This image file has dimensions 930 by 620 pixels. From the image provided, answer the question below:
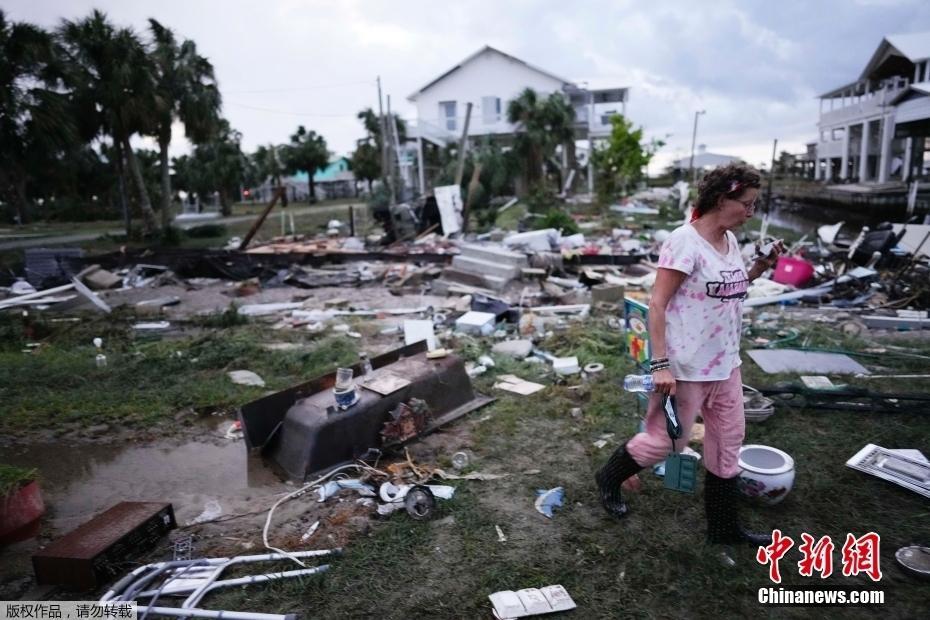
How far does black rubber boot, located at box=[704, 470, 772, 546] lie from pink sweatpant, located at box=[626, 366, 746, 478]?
7 centimetres

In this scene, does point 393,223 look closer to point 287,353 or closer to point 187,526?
point 287,353

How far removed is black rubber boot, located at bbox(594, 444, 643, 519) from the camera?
117 inches

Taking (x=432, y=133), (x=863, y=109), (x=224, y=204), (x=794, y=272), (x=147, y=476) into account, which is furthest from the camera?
(x=863, y=109)

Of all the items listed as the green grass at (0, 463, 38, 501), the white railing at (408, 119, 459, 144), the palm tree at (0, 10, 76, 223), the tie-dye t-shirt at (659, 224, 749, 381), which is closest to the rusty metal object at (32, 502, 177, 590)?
the green grass at (0, 463, 38, 501)

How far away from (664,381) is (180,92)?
20.6 metres

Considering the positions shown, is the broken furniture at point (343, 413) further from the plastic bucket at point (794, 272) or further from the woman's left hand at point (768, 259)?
the plastic bucket at point (794, 272)

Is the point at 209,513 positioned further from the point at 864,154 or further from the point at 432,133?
the point at 864,154

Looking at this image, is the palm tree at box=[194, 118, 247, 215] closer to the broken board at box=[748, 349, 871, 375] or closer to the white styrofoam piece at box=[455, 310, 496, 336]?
the white styrofoam piece at box=[455, 310, 496, 336]

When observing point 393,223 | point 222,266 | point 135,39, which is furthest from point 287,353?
point 135,39

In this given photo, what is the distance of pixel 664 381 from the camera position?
2.54 meters

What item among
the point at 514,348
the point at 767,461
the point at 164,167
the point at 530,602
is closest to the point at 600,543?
the point at 530,602

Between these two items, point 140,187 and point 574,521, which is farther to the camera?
point 140,187

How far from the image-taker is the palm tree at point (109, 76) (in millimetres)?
16375
